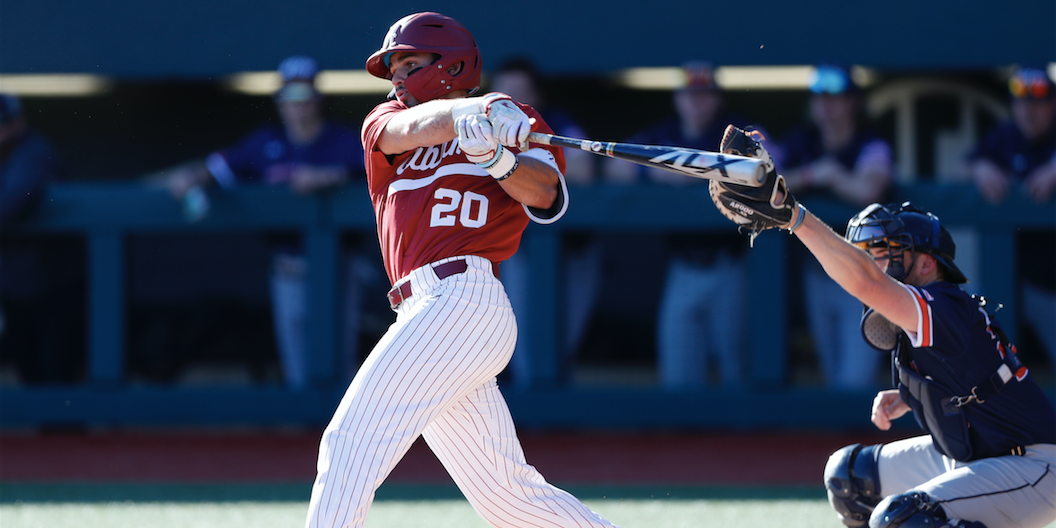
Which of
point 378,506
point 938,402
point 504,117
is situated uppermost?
point 504,117

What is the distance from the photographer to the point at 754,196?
2279mm

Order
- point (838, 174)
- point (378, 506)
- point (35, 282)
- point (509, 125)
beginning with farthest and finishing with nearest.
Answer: point (35, 282) → point (838, 174) → point (378, 506) → point (509, 125)

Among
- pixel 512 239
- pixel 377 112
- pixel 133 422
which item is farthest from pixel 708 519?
pixel 133 422

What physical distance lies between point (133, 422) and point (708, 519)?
10.3 ft

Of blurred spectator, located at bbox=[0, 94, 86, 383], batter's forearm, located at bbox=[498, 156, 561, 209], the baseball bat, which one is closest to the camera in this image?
the baseball bat

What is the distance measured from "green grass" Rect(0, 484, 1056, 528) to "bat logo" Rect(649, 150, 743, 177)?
1.85 metres

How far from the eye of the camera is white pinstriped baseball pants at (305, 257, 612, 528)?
242cm

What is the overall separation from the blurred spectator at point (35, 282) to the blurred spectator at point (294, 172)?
0.68 metres

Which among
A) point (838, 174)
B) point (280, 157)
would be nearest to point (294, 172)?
point (280, 157)

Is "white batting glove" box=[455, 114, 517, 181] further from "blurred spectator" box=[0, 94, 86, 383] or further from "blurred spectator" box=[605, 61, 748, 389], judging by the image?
"blurred spectator" box=[0, 94, 86, 383]

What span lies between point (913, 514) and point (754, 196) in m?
0.91

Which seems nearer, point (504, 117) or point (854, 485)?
point (504, 117)

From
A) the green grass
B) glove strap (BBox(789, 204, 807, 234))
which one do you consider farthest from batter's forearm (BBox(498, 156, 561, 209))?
the green grass

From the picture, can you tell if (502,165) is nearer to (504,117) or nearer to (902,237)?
(504,117)
